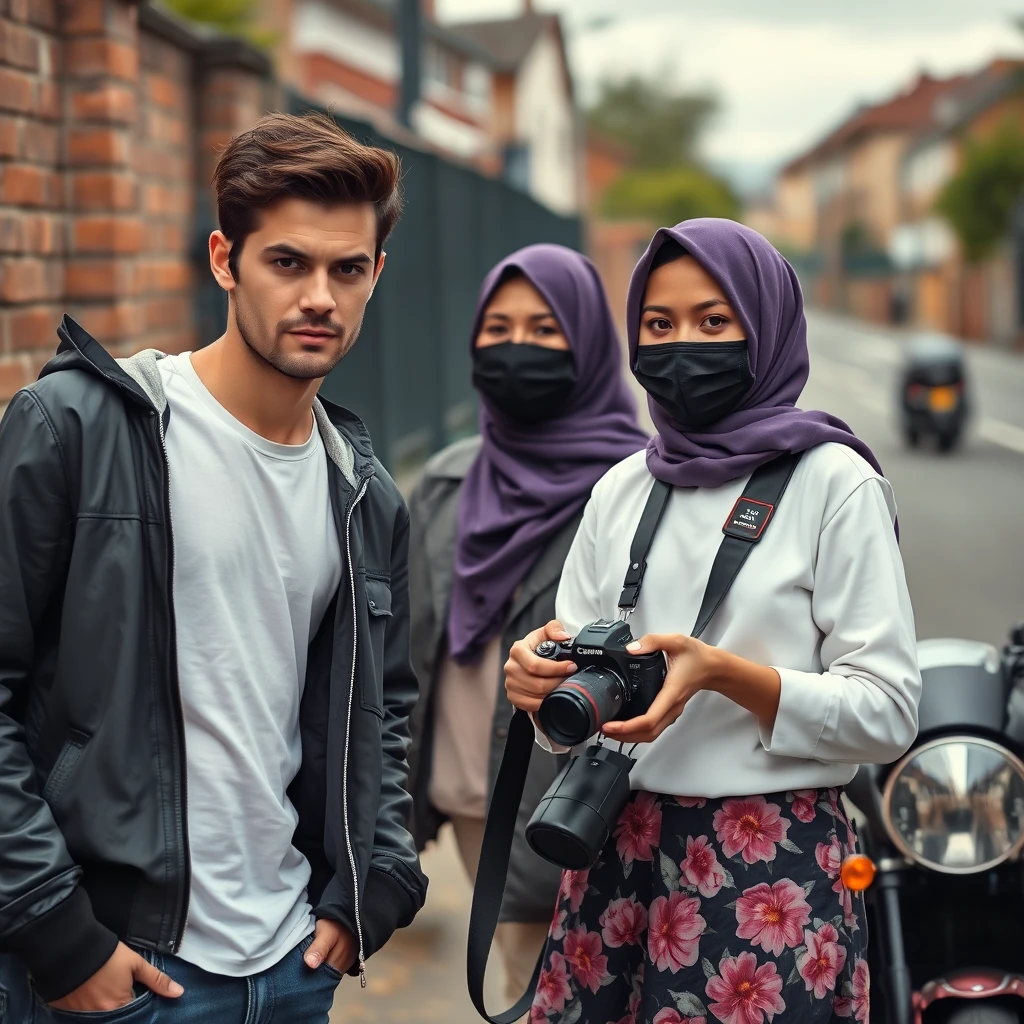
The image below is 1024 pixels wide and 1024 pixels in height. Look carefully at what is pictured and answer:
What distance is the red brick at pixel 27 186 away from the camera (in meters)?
3.72

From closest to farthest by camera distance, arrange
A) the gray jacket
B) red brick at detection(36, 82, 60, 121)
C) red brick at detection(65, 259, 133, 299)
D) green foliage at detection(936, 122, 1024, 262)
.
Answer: the gray jacket, red brick at detection(36, 82, 60, 121), red brick at detection(65, 259, 133, 299), green foliage at detection(936, 122, 1024, 262)

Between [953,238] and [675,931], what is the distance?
5921 cm

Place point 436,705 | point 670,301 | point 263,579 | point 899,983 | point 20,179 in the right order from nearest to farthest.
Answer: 1. point 263,579
2. point 670,301
3. point 899,983
4. point 436,705
5. point 20,179

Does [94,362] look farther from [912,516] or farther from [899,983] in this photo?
[912,516]

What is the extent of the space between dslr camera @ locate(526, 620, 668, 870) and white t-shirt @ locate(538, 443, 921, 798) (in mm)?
134

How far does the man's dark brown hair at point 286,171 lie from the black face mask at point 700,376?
56 centimetres

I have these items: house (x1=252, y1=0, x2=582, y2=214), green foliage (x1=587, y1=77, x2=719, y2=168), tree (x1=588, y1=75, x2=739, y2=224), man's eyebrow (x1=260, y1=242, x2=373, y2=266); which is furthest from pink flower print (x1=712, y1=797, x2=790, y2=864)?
green foliage (x1=587, y1=77, x2=719, y2=168)

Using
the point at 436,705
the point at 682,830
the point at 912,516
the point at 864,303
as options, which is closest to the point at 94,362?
the point at 682,830

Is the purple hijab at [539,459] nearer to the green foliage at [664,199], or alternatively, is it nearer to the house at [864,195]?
the green foliage at [664,199]

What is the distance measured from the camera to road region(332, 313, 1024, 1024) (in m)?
4.20

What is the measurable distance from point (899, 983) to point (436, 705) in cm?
129

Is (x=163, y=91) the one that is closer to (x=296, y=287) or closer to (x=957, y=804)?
(x=296, y=287)

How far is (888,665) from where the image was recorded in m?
2.25

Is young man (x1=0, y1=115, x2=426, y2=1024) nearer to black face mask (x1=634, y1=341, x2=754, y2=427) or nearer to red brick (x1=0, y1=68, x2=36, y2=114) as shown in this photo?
black face mask (x1=634, y1=341, x2=754, y2=427)
